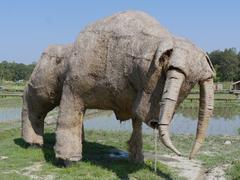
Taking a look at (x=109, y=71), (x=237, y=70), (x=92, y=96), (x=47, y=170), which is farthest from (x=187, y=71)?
(x=237, y=70)

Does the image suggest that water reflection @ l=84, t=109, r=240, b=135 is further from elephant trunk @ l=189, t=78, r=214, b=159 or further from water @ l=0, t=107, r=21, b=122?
elephant trunk @ l=189, t=78, r=214, b=159

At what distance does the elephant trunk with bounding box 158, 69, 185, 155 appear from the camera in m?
7.32

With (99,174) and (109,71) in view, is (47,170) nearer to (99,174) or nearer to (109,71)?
(99,174)

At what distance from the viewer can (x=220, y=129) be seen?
67.3 feet

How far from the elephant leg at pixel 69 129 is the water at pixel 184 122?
8.60 meters

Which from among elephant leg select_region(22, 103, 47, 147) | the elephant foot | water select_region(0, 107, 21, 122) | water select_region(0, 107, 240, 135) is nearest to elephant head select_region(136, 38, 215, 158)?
the elephant foot

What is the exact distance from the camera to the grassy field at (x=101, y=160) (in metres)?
9.41

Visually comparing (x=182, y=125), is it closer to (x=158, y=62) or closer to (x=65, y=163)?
(x=65, y=163)

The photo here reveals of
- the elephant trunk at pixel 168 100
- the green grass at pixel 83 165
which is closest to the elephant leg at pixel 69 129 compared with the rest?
the green grass at pixel 83 165

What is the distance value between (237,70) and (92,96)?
61.6 metres

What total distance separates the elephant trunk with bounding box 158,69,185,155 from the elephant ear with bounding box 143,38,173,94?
304mm

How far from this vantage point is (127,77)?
28.8 feet

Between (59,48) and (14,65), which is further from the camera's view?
(14,65)

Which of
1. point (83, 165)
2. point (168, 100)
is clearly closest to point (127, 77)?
point (168, 100)
